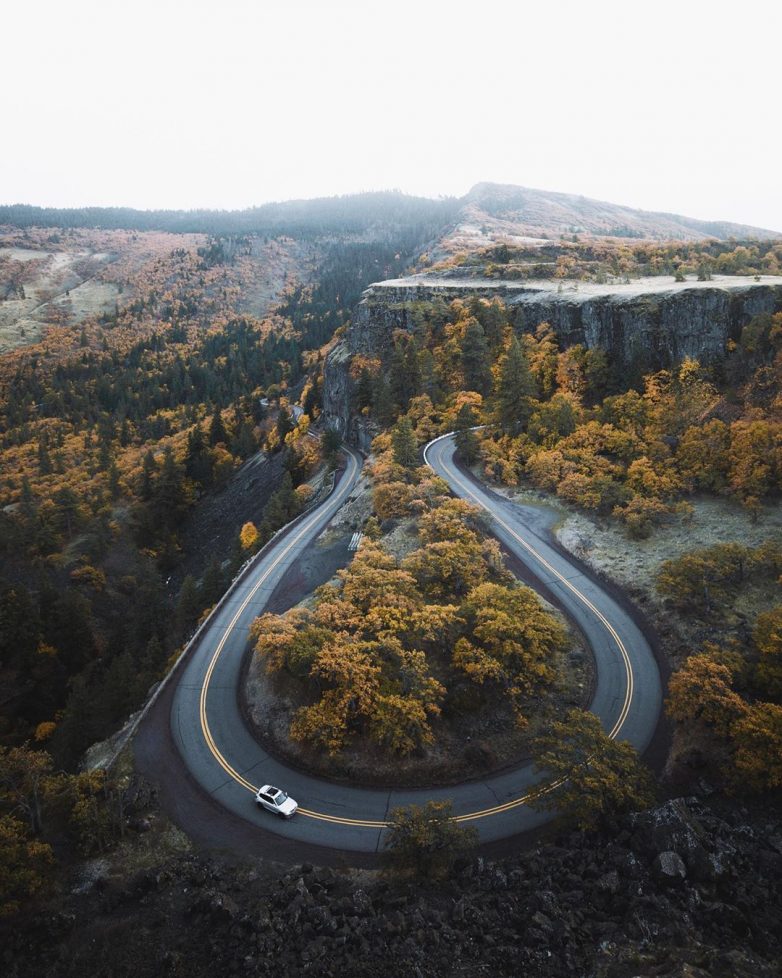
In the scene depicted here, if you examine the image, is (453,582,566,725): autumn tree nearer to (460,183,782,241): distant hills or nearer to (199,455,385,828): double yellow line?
(199,455,385,828): double yellow line

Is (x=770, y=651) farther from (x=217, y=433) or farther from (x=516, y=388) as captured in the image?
(x=217, y=433)

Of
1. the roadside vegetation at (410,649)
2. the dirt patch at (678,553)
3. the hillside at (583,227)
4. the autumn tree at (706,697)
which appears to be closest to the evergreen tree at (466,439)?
the dirt patch at (678,553)

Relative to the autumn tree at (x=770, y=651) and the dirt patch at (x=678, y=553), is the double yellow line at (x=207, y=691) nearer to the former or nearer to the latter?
the autumn tree at (x=770, y=651)

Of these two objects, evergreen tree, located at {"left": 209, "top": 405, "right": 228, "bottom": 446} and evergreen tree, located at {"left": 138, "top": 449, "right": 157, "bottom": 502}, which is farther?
evergreen tree, located at {"left": 209, "top": 405, "right": 228, "bottom": 446}

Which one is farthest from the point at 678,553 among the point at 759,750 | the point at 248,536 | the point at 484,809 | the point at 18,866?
the point at 248,536

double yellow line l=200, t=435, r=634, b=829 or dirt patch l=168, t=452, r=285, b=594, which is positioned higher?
double yellow line l=200, t=435, r=634, b=829

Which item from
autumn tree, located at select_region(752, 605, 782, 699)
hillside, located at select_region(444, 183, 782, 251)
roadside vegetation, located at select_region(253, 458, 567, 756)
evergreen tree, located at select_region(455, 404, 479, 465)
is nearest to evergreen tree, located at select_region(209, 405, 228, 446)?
evergreen tree, located at select_region(455, 404, 479, 465)
